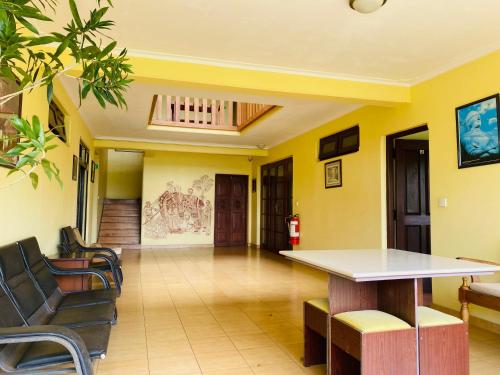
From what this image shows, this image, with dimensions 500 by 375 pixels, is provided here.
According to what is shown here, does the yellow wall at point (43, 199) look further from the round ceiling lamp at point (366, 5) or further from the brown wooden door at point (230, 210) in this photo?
the brown wooden door at point (230, 210)

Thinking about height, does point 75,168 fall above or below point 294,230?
above

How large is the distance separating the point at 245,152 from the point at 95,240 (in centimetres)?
443

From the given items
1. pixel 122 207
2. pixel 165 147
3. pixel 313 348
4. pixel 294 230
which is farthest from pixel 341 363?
pixel 122 207

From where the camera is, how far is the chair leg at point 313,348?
2.63 meters

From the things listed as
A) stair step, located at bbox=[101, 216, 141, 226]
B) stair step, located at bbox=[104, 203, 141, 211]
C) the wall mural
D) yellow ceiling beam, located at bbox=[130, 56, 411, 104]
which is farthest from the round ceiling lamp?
stair step, located at bbox=[104, 203, 141, 211]

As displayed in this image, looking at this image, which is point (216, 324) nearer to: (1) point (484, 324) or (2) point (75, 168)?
(1) point (484, 324)

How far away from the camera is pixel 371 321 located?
2.08 m

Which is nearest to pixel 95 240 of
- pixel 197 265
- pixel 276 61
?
pixel 197 265

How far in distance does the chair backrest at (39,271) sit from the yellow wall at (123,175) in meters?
9.92

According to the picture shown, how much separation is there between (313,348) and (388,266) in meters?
0.93

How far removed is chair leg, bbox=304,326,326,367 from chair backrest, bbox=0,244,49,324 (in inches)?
71.1

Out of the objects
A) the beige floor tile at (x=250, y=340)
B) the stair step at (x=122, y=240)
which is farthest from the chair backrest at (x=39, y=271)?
the stair step at (x=122, y=240)

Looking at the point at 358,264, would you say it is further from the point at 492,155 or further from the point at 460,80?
the point at 460,80

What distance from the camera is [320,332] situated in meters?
2.44
